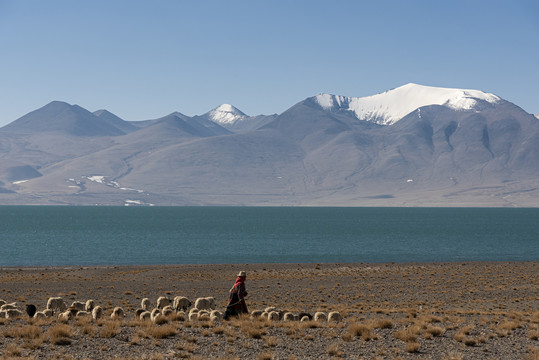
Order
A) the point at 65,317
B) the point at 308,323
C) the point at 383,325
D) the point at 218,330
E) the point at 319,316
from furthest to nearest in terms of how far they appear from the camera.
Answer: the point at 319,316
the point at 65,317
the point at 308,323
the point at 383,325
the point at 218,330

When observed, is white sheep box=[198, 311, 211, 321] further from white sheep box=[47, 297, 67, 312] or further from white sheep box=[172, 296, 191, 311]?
white sheep box=[47, 297, 67, 312]

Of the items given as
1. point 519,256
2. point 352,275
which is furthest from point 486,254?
point 352,275

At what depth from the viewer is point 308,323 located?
20812mm

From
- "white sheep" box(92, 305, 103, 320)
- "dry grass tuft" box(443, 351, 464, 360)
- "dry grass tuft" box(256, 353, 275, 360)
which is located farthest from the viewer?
"white sheep" box(92, 305, 103, 320)

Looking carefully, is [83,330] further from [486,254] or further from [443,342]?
[486,254]

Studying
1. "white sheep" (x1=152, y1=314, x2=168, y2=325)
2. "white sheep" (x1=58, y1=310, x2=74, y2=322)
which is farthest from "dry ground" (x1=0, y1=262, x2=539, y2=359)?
"white sheep" (x1=58, y1=310, x2=74, y2=322)

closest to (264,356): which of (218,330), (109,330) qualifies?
(218,330)

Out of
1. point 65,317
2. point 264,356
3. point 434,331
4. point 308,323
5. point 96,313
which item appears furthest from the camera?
point 96,313

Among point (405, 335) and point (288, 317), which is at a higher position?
point (405, 335)

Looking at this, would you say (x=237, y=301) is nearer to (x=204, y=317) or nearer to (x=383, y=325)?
(x=204, y=317)

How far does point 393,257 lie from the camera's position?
252ft

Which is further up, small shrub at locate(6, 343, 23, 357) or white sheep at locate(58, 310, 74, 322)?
small shrub at locate(6, 343, 23, 357)

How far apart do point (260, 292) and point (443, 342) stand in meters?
21.1

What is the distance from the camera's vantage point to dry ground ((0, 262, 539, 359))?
1720 cm
